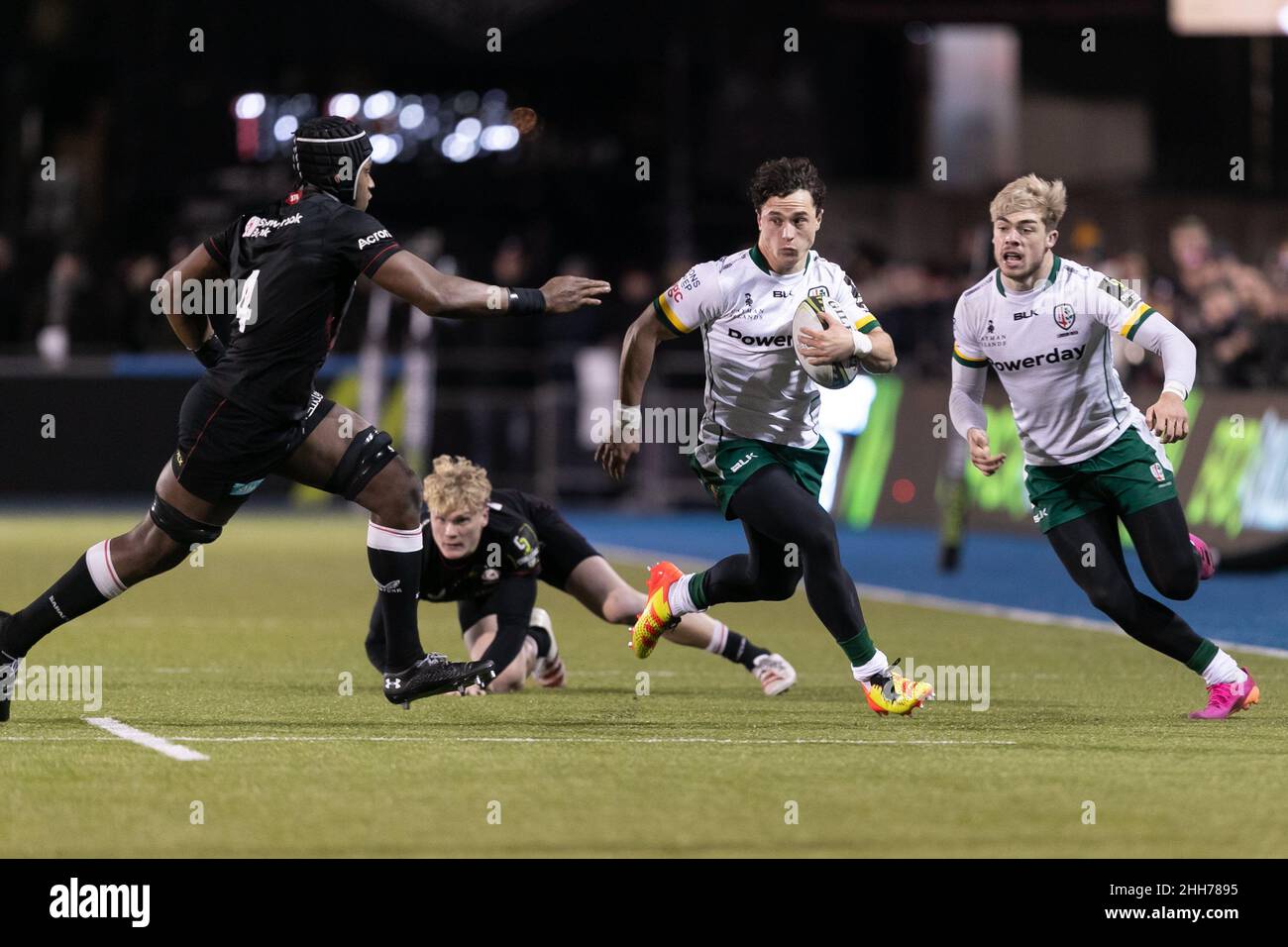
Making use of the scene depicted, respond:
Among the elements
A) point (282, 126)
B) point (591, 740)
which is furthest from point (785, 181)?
point (282, 126)

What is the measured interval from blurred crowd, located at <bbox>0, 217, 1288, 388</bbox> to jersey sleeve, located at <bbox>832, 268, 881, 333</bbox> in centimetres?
1147

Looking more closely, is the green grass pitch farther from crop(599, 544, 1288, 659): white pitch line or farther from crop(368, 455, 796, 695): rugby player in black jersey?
crop(599, 544, 1288, 659): white pitch line

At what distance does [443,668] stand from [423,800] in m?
1.91

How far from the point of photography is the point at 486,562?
1012 cm

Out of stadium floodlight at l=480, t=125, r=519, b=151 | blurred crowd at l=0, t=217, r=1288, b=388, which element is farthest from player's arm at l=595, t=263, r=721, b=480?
stadium floodlight at l=480, t=125, r=519, b=151

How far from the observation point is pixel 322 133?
A: 29.2 ft

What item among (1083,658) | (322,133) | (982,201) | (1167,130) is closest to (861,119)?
(982,201)

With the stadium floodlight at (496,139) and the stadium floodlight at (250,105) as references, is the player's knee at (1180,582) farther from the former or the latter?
the stadium floodlight at (250,105)

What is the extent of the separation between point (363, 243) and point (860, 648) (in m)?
2.53

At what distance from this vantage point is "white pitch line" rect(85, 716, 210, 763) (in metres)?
8.05

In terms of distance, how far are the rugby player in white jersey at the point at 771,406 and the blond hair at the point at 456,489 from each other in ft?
2.34

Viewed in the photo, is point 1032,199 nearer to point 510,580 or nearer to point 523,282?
point 510,580
